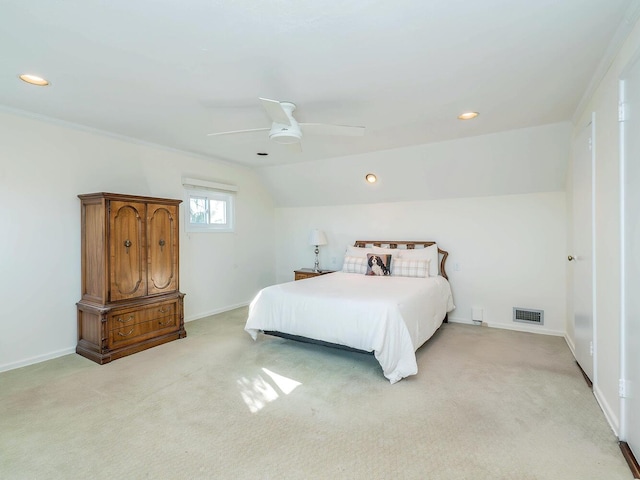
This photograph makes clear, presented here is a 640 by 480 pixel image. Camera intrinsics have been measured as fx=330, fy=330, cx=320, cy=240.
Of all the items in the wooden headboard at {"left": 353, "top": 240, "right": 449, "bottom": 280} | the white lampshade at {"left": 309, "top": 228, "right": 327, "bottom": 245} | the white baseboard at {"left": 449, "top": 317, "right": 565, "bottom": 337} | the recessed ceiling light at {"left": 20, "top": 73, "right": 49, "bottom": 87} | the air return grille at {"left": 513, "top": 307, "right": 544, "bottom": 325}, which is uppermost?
the recessed ceiling light at {"left": 20, "top": 73, "right": 49, "bottom": 87}

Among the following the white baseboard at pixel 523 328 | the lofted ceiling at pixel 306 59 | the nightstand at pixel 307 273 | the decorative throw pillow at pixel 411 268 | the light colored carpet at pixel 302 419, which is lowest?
the light colored carpet at pixel 302 419

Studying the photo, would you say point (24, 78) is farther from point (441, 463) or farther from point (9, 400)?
point (441, 463)

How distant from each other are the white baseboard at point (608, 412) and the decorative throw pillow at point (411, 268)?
2.17 metres

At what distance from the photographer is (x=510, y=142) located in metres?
3.84

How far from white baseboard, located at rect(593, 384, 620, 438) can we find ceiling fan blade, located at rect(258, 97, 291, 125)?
115 inches

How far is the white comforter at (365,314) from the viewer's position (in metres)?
2.83

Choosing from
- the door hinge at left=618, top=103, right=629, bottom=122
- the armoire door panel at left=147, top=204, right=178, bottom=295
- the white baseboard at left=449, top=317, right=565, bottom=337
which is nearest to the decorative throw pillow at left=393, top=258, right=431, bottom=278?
the white baseboard at left=449, top=317, right=565, bottom=337

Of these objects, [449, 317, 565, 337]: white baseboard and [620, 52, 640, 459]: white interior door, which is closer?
[620, 52, 640, 459]: white interior door

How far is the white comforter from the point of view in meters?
2.83

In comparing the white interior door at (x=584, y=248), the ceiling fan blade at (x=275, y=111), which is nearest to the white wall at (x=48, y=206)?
the ceiling fan blade at (x=275, y=111)

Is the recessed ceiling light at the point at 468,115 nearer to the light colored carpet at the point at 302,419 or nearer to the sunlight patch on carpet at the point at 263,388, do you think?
the light colored carpet at the point at 302,419

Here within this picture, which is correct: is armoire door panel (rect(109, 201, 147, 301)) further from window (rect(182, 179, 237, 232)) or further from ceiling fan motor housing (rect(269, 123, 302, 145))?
ceiling fan motor housing (rect(269, 123, 302, 145))

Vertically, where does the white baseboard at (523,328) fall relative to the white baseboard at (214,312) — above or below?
below

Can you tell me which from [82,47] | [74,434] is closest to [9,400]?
[74,434]
